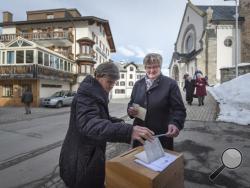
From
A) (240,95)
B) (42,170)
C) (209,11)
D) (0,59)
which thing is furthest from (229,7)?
(42,170)

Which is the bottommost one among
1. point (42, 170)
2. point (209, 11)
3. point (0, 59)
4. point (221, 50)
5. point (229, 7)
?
point (42, 170)

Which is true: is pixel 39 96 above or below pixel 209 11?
below

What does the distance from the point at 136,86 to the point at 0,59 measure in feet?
87.3

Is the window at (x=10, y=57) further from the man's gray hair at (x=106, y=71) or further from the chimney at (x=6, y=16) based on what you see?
the man's gray hair at (x=106, y=71)

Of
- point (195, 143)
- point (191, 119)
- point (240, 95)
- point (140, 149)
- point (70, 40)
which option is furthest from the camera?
point (70, 40)

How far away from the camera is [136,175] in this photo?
A: 5.39ft

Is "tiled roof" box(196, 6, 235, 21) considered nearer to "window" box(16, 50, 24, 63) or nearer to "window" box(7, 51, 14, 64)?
"window" box(16, 50, 24, 63)

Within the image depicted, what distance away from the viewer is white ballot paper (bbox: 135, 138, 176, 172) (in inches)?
68.2

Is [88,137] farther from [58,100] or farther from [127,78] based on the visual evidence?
[127,78]

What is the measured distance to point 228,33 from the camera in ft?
109

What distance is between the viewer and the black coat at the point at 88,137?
172cm

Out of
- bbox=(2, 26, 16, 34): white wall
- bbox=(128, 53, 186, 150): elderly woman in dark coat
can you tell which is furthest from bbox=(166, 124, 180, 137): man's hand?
bbox=(2, 26, 16, 34): white wall

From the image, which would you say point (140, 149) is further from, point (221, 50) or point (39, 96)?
point (221, 50)

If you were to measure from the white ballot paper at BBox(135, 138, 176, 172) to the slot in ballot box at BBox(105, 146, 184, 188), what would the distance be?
0.10ft
